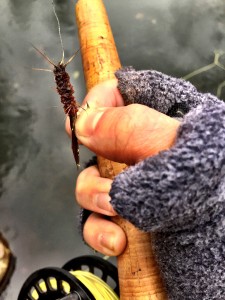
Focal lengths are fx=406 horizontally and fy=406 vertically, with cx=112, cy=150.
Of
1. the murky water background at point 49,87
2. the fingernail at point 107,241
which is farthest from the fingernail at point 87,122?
the murky water background at point 49,87

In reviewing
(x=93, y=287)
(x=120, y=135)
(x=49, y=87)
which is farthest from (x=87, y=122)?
(x=49, y=87)

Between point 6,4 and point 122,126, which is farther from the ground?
point 6,4

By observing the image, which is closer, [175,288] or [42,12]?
[175,288]

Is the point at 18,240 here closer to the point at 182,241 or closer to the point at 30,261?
the point at 30,261

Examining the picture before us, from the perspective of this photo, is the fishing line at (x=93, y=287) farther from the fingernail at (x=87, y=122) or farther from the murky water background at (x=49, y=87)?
the fingernail at (x=87, y=122)

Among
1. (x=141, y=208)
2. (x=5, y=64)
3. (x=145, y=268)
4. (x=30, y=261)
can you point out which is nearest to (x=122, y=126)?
(x=141, y=208)

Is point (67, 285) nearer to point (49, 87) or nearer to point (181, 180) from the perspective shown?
point (181, 180)

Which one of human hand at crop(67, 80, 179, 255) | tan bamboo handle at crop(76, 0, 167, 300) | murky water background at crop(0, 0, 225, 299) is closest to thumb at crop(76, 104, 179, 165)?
human hand at crop(67, 80, 179, 255)
